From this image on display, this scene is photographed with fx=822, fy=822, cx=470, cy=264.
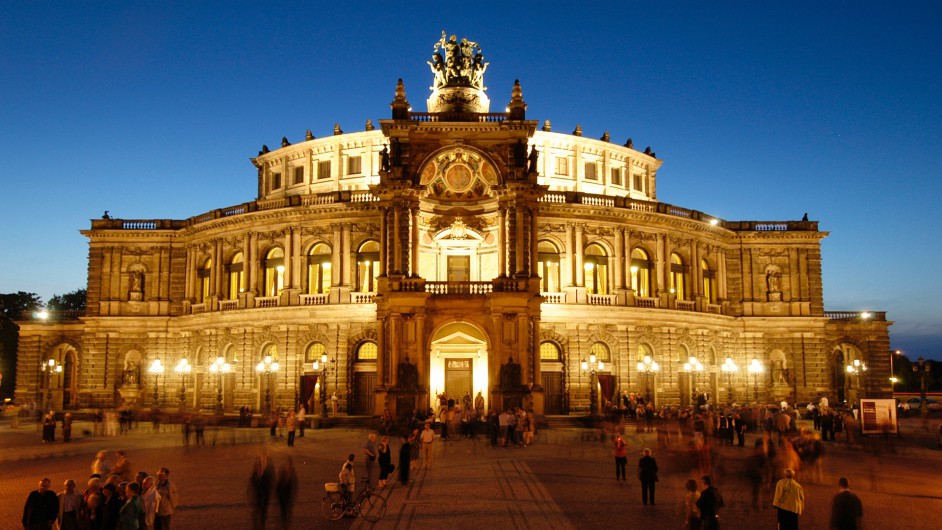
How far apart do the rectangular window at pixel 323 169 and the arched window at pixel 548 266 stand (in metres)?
18.9

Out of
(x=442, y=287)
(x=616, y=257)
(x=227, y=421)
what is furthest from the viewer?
(x=616, y=257)

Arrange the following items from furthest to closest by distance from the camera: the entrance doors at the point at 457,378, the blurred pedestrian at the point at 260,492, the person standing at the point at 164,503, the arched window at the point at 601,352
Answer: the arched window at the point at 601,352 → the entrance doors at the point at 457,378 → the blurred pedestrian at the point at 260,492 → the person standing at the point at 164,503

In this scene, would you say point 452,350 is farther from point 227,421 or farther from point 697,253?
point 697,253

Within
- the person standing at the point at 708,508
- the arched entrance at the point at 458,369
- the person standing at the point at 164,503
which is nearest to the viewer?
the person standing at the point at 708,508

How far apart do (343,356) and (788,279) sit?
3255 cm

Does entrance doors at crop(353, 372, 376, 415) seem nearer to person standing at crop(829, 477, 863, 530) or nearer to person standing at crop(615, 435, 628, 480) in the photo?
person standing at crop(615, 435, 628, 480)

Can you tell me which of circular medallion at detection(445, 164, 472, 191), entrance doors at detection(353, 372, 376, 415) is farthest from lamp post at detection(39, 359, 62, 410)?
circular medallion at detection(445, 164, 472, 191)

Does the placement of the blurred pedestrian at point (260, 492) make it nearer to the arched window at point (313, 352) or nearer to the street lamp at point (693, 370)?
the arched window at point (313, 352)

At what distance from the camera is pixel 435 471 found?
26.9m

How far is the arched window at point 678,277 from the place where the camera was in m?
56.1

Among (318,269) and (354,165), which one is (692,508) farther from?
(354,165)

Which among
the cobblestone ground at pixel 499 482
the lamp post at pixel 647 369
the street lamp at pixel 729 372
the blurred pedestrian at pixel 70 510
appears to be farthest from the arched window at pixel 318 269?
the blurred pedestrian at pixel 70 510

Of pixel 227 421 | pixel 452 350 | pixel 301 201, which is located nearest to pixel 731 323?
pixel 452 350

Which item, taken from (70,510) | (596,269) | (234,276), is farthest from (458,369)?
(70,510)
